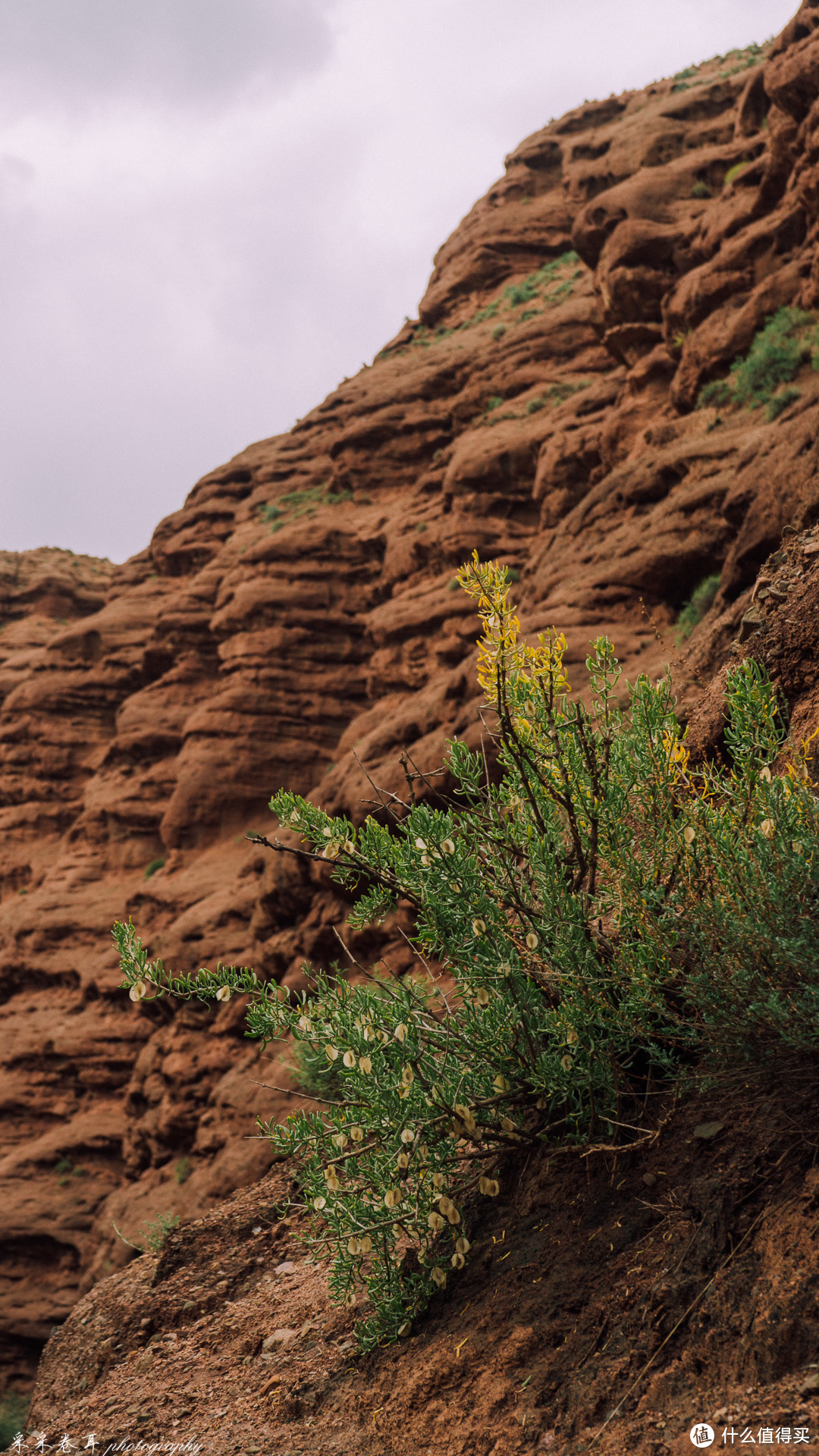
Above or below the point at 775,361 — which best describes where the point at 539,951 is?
below

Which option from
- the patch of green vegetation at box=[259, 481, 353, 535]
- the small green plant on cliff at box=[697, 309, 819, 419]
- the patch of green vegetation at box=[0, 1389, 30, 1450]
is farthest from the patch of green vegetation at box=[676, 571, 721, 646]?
the patch of green vegetation at box=[259, 481, 353, 535]

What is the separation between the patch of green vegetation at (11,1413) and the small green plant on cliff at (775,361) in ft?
71.3

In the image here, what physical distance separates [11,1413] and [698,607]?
65.4ft

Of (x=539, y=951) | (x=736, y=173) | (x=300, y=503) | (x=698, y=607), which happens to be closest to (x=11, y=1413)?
(x=698, y=607)

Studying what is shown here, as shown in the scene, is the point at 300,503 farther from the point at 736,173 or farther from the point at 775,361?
the point at 775,361

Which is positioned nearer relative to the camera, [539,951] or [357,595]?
[539,951]

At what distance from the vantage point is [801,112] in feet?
49.1

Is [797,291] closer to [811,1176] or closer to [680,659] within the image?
[680,659]

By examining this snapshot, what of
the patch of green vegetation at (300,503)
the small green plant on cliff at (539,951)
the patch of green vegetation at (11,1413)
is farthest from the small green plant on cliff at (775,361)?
the patch of green vegetation at (11,1413)

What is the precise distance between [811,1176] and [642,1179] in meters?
0.96

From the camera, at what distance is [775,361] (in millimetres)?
13680

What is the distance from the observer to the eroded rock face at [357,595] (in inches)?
583

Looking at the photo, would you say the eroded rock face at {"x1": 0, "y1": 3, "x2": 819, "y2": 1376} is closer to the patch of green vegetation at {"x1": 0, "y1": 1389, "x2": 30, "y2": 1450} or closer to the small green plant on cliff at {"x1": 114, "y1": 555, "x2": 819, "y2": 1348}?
the patch of green vegetation at {"x1": 0, "y1": 1389, "x2": 30, "y2": 1450}

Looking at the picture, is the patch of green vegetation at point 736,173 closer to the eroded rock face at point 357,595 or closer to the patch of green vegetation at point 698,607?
the eroded rock face at point 357,595
